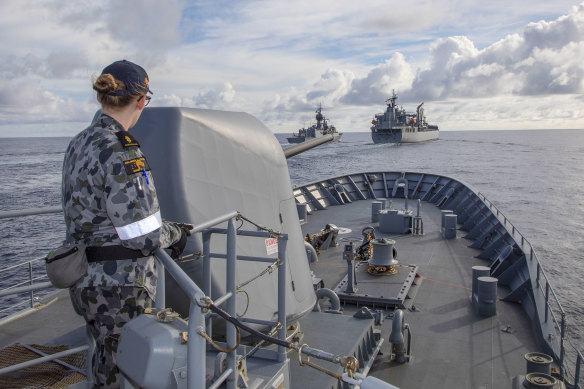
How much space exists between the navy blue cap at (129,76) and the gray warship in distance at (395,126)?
270 feet

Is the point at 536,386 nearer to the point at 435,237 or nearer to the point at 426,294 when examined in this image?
the point at 426,294

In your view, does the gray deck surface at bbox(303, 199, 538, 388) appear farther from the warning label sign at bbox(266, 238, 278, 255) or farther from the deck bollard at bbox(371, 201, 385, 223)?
the deck bollard at bbox(371, 201, 385, 223)

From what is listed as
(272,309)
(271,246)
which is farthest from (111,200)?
(272,309)

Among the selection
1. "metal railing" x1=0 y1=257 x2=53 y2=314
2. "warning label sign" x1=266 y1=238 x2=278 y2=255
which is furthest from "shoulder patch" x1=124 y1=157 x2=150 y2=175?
"warning label sign" x1=266 y1=238 x2=278 y2=255

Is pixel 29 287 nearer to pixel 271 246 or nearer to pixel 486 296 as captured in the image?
pixel 271 246

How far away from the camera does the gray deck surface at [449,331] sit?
5746mm

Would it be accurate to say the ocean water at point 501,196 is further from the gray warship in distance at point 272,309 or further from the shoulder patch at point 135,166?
the shoulder patch at point 135,166

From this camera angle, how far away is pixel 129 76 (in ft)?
6.73

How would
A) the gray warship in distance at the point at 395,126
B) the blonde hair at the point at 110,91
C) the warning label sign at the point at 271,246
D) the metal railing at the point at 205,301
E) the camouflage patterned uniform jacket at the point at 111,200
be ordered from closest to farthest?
the metal railing at the point at 205,301, the camouflage patterned uniform jacket at the point at 111,200, the blonde hair at the point at 110,91, the warning label sign at the point at 271,246, the gray warship in distance at the point at 395,126

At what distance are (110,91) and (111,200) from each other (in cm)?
49

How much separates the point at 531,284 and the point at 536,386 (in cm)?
403

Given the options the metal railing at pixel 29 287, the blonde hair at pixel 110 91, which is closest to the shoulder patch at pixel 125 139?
the blonde hair at pixel 110 91

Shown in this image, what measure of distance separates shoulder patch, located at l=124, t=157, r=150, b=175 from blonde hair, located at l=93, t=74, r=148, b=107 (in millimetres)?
311

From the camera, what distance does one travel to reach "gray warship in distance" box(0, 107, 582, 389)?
1.95 m
